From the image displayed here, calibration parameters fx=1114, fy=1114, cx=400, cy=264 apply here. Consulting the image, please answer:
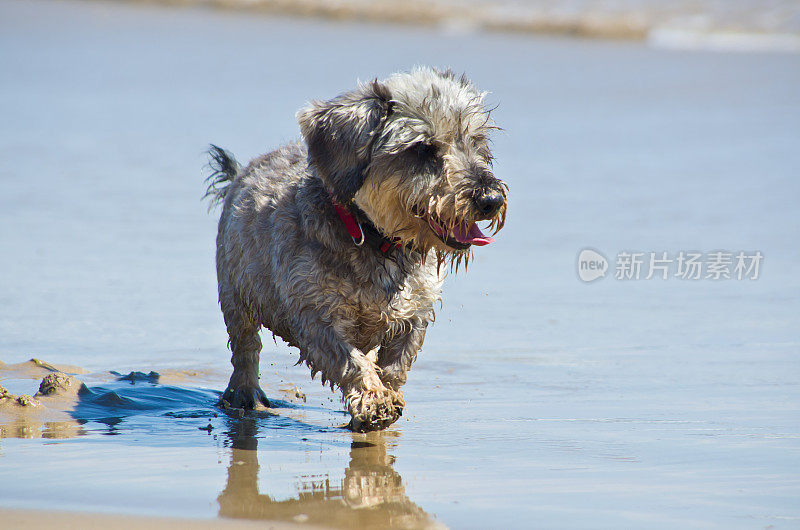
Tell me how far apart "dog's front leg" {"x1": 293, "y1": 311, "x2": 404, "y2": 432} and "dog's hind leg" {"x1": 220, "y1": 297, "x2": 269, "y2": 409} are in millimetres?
801

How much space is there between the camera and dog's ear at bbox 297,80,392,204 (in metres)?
5.10

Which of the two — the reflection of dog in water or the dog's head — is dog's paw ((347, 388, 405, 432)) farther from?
the dog's head

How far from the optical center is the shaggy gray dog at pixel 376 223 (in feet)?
16.5

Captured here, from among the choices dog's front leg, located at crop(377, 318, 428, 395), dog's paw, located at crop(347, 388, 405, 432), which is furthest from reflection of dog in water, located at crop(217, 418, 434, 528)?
dog's front leg, located at crop(377, 318, 428, 395)

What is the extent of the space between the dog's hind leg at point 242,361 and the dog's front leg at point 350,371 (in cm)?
80

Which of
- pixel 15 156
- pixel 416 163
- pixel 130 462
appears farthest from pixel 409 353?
pixel 15 156

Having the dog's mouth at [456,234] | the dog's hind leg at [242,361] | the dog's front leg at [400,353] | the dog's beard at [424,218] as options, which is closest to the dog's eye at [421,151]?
the dog's beard at [424,218]

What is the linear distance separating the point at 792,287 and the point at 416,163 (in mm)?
4301

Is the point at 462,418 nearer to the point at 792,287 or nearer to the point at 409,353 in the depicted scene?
the point at 409,353

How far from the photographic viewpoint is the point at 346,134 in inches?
203

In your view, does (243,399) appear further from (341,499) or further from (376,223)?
(341,499)

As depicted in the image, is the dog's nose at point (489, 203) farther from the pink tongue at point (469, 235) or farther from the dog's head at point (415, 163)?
the pink tongue at point (469, 235)

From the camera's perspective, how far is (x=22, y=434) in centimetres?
515

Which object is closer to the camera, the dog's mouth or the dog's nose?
the dog's nose
